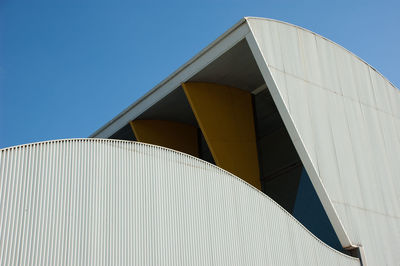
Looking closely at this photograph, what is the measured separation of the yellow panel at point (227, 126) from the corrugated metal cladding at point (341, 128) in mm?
3557

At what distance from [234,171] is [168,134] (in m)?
4.94

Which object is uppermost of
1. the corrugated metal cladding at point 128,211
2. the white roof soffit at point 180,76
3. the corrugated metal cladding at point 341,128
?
the white roof soffit at point 180,76

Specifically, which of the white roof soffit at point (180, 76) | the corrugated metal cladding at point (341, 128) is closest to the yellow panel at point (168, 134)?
the white roof soffit at point (180, 76)

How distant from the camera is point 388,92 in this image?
935 inches

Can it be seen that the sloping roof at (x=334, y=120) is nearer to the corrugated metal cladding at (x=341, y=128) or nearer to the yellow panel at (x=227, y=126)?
the corrugated metal cladding at (x=341, y=128)

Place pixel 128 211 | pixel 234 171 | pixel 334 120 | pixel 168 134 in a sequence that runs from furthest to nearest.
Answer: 1. pixel 168 134
2. pixel 234 171
3. pixel 334 120
4. pixel 128 211

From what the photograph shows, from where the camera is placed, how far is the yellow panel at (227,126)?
68.4 feet

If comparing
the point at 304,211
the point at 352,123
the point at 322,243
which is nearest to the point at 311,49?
the point at 352,123

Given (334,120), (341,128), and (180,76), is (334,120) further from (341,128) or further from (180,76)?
(180,76)

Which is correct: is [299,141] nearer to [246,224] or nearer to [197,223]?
[246,224]

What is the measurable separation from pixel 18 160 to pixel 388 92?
1727cm

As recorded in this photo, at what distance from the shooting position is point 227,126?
21.6 metres

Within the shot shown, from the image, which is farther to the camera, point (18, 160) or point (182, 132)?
point (182, 132)

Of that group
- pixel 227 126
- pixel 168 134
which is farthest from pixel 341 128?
pixel 168 134
